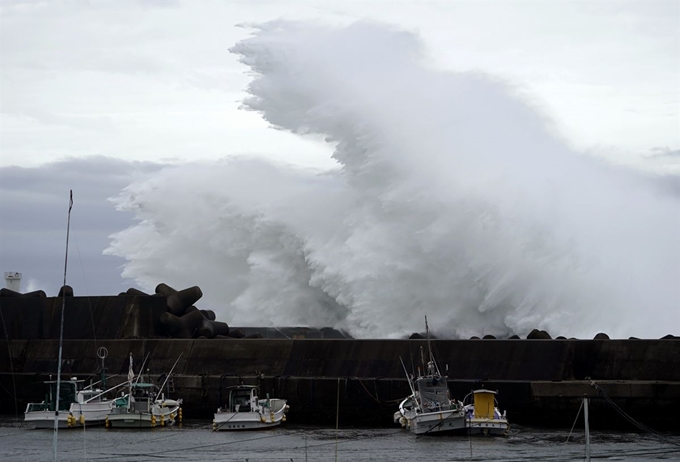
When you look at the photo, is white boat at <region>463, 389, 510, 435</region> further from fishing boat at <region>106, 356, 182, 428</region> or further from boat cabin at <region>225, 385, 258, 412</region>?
fishing boat at <region>106, 356, 182, 428</region>

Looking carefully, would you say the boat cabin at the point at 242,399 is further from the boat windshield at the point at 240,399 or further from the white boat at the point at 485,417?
the white boat at the point at 485,417

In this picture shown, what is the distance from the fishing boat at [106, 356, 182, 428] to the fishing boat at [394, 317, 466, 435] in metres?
6.78

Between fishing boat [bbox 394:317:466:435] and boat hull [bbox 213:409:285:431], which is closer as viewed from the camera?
fishing boat [bbox 394:317:466:435]

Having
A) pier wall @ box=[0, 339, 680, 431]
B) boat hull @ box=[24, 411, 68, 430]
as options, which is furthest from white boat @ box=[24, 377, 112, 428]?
pier wall @ box=[0, 339, 680, 431]

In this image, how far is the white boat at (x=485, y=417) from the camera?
26.0 m

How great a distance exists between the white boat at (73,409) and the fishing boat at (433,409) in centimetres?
891

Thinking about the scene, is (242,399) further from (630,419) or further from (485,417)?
(630,419)

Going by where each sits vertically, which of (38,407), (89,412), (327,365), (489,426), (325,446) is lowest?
(325,446)

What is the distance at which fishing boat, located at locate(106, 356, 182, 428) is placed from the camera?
30.2 metres

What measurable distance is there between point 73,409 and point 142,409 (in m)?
2.07

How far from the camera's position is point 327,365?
97.8 ft

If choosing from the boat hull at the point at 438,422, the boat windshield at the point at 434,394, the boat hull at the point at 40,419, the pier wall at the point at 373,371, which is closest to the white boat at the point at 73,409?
the boat hull at the point at 40,419

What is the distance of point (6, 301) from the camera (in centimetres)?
3609

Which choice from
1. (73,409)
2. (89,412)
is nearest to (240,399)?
(89,412)
